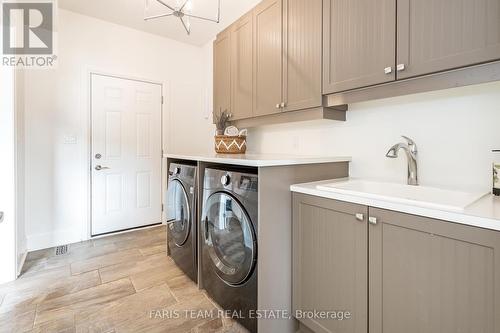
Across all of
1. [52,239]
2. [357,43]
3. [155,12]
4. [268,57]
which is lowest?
[52,239]

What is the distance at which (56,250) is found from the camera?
8.60 feet

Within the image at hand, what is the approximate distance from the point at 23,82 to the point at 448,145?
12.1ft

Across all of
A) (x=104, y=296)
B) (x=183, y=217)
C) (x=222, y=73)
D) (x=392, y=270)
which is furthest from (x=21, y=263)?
(x=392, y=270)

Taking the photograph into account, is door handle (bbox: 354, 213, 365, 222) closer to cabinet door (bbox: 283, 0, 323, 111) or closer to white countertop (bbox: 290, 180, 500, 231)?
white countertop (bbox: 290, 180, 500, 231)

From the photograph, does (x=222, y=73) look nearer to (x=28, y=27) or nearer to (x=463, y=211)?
(x=28, y=27)

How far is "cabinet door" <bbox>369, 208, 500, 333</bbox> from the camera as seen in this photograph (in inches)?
31.8

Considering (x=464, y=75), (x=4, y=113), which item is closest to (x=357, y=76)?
(x=464, y=75)

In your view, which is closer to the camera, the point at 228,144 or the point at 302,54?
the point at 302,54

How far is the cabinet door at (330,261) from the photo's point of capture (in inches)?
45.0

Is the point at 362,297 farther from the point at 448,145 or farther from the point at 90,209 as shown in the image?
the point at 90,209

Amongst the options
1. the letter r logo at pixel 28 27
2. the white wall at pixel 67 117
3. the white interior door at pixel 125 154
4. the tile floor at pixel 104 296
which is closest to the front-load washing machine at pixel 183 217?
the tile floor at pixel 104 296

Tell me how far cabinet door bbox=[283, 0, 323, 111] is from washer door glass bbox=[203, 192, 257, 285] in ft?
3.01

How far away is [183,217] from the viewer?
6.86 ft

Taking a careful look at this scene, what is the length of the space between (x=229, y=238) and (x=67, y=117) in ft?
8.18
